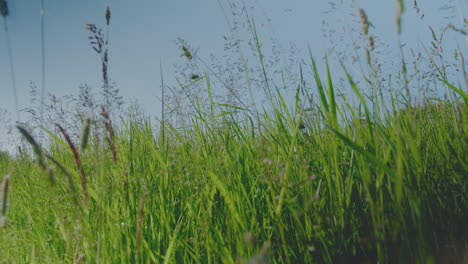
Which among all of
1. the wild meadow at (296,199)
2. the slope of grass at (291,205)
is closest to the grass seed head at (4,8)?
the wild meadow at (296,199)

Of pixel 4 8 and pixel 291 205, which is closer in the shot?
pixel 291 205

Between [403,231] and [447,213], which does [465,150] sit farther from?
[403,231]

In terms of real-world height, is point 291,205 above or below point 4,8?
below

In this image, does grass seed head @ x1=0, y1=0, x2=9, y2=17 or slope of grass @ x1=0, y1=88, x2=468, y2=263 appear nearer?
slope of grass @ x1=0, y1=88, x2=468, y2=263

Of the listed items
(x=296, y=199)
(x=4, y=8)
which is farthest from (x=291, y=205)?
(x=4, y=8)

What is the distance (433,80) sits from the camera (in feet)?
7.46

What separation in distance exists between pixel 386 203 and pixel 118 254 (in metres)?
0.90

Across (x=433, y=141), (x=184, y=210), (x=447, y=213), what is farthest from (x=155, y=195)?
(x=433, y=141)

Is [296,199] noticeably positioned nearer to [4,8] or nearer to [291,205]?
[291,205]

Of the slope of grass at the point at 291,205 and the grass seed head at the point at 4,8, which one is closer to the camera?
the slope of grass at the point at 291,205

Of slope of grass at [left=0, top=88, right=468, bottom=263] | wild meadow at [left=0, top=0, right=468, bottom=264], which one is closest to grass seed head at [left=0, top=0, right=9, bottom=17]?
wild meadow at [left=0, top=0, right=468, bottom=264]

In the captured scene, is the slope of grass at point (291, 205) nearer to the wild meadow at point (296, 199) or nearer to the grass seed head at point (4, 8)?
the wild meadow at point (296, 199)

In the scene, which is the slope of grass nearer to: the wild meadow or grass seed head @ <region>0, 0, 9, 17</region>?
the wild meadow

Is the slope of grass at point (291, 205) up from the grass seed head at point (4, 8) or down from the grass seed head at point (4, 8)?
down
